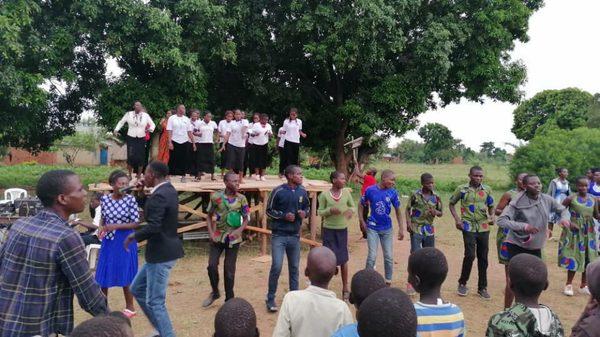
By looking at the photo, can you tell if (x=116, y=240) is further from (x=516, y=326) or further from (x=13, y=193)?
(x=13, y=193)

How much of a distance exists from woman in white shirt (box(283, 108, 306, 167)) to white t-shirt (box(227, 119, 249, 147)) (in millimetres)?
1233

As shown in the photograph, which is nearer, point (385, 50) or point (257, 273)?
point (257, 273)

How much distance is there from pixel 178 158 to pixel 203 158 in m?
0.56

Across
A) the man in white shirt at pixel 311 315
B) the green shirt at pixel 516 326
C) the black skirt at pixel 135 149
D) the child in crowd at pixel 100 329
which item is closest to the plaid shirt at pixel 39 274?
the child in crowd at pixel 100 329

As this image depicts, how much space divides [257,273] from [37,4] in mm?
9171

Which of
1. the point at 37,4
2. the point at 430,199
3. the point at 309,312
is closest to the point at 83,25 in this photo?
the point at 37,4

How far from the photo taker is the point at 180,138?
10.5 m

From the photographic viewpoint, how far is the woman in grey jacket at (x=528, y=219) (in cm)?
551

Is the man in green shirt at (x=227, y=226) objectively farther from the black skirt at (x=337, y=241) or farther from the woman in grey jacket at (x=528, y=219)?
the woman in grey jacket at (x=528, y=219)

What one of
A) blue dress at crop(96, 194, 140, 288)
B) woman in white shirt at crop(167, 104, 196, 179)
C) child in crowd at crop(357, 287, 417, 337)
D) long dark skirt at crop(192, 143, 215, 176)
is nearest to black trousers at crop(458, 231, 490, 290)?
blue dress at crop(96, 194, 140, 288)

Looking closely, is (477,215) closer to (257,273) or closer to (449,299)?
(449,299)

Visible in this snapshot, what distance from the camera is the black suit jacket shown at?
445 cm

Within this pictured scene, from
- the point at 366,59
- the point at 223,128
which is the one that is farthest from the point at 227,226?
the point at 366,59

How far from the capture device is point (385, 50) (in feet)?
48.1
